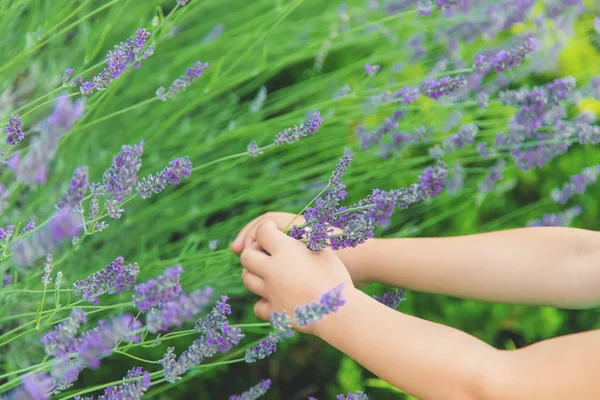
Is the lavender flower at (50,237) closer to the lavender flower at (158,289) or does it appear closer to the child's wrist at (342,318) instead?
the lavender flower at (158,289)

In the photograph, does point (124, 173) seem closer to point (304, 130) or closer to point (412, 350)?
point (304, 130)

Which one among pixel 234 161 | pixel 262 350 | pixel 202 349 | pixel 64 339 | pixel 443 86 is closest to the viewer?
pixel 64 339

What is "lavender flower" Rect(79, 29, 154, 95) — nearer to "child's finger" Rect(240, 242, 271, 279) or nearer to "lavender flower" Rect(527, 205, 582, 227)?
"child's finger" Rect(240, 242, 271, 279)

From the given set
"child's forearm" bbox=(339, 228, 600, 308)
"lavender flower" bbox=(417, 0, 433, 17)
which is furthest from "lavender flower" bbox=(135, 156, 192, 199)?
"lavender flower" bbox=(417, 0, 433, 17)

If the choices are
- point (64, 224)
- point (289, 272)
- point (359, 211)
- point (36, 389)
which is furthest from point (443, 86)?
point (36, 389)

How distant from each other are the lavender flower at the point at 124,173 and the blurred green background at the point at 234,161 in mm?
383

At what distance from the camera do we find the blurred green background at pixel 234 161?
1.26 metres

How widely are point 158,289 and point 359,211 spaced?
1.06 ft

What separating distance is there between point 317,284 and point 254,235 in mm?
205

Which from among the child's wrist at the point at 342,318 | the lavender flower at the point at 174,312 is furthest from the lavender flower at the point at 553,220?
the lavender flower at the point at 174,312

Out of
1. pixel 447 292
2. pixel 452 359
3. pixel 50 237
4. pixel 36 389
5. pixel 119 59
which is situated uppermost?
pixel 119 59

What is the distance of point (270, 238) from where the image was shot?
0.92m

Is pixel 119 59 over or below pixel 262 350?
over

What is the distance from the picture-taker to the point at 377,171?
4.49 ft
